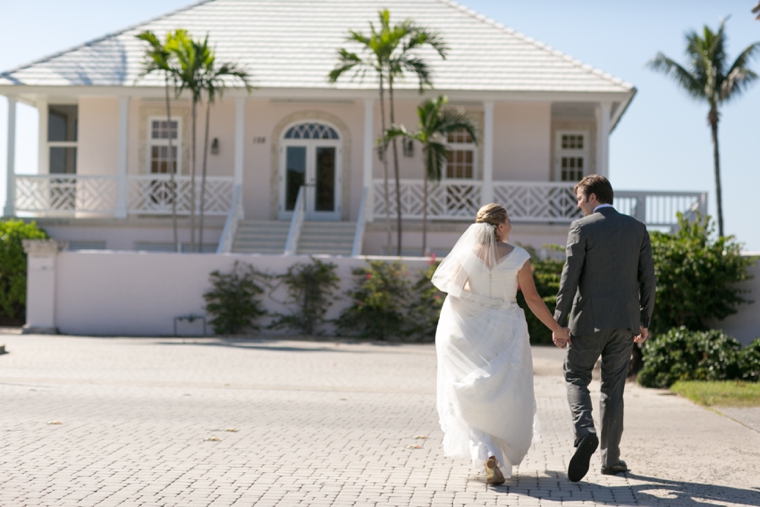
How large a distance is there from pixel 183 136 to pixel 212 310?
7993 millimetres

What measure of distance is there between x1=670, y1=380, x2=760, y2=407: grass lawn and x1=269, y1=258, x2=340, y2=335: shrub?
26.7ft

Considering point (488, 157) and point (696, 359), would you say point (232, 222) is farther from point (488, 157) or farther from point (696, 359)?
point (696, 359)

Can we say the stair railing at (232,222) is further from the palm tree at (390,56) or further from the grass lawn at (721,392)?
the grass lawn at (721,392)

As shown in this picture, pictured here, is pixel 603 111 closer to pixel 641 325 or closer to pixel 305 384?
pixel 305 384

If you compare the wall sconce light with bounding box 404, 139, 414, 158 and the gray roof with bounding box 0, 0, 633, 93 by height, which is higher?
the gray roof with bounding box 0, 0, 633, 93

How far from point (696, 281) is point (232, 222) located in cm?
1201

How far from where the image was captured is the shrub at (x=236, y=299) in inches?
677

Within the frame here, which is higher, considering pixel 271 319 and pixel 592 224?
pixel 592 224

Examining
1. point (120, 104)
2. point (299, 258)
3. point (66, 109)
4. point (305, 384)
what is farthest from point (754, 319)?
point (66, 109)

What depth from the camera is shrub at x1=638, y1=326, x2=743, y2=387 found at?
35.2ft

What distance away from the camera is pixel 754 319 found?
479 inches

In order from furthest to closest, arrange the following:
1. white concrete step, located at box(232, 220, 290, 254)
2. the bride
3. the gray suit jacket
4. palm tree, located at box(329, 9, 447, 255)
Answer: white concrete step, located at box(232, 220, 290, 254) → palm tree, located at box(329, 9, 447, 255) → the gray suit jacket → the bride

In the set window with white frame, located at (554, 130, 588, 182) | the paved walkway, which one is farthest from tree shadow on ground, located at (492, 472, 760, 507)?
window with white frame, located at (554, 130, 588, 182)

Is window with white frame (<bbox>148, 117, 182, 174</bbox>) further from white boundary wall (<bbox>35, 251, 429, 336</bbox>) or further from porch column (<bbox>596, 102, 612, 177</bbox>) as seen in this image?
porch column (<bbox>596, 102, 612, 177</bbox>)
